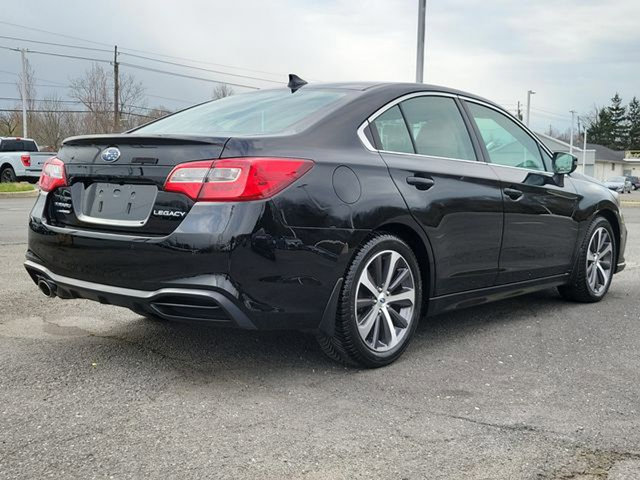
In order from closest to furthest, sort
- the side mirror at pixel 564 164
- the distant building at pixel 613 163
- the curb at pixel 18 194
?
1. the side mirror at pixel 564 164
2. the curb at pixel 18 194
3. the distant building at pixel 613 163

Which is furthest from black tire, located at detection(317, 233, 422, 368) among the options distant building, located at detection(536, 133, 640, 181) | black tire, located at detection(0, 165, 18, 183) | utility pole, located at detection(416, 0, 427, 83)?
distant building, located at detection(536, 133, 640, 181)

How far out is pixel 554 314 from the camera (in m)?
5.27

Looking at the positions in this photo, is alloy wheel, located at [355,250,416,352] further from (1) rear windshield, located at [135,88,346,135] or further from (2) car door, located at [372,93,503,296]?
(1) rear windshield, located at [135,88,346,135]

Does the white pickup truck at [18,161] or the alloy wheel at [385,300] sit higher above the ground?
the white pickup truck at [18,161]

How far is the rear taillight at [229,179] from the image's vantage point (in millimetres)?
3113

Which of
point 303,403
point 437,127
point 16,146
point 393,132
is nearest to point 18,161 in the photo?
point 16,146

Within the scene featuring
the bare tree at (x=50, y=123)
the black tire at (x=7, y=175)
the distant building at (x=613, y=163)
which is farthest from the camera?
the distant building at (x=613, y=163)

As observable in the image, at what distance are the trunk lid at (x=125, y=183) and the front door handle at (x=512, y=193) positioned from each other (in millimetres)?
2188

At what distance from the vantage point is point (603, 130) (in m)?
106

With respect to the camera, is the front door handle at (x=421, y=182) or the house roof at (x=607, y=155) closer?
the front door handle at (x=421, y=182)

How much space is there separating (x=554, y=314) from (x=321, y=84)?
2584 mm

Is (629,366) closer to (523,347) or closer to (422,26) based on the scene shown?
(523,347)

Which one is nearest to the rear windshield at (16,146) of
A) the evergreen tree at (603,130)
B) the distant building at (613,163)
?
the distant building at (613,163)

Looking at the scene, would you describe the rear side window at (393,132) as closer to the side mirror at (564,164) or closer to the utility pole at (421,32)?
the side mirror at (564,164)
